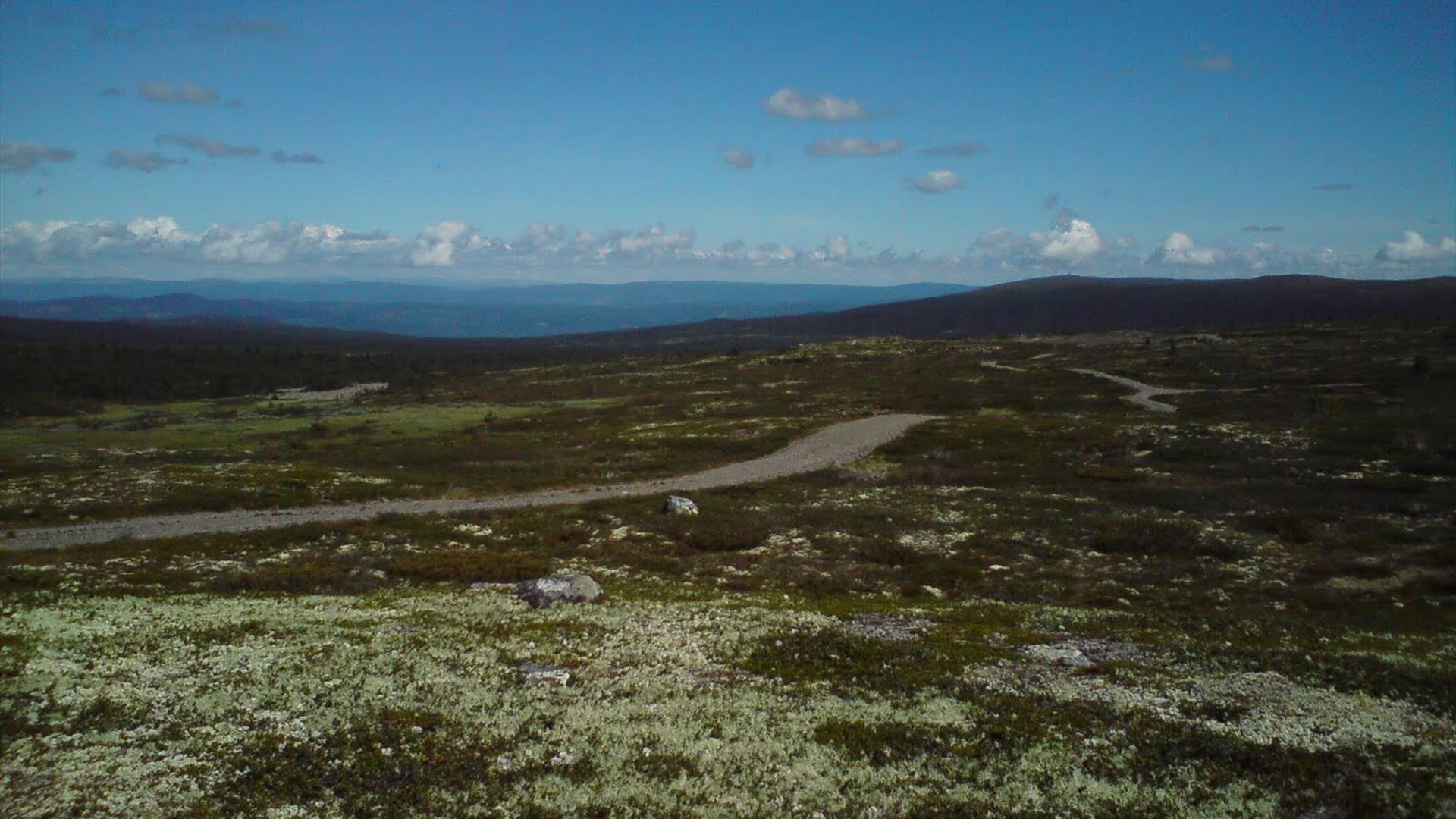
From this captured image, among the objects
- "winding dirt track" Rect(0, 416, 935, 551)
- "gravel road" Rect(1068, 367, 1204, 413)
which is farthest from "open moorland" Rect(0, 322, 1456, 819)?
"gravel road" Rect(1068, 367, 1204, 413)

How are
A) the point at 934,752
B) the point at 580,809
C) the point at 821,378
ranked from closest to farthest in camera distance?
the point at 580,809 → the point at 934,752 → the point at 821,378

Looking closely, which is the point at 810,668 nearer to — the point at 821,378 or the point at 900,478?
the point at 900,478

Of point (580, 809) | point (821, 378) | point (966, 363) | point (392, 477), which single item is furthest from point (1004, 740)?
point (966, 363)

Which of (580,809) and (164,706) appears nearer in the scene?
(580,809)

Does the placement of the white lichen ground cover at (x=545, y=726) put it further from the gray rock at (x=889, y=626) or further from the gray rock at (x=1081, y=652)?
the gray rock at (x=889, y=626)

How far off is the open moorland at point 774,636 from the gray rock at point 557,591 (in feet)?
3.49

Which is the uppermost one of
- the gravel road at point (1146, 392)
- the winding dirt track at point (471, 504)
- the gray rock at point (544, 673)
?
the gravel road at point (1146, 392)

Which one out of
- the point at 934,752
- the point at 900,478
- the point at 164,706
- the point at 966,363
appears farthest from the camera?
the point at 966,363

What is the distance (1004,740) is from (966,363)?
132879 millimetres

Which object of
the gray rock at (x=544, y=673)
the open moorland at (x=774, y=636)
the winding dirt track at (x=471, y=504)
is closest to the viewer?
the open moorland at (x=774, y=636)

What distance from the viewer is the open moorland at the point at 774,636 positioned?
553 inches

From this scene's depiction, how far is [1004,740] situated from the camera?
15.7 meters

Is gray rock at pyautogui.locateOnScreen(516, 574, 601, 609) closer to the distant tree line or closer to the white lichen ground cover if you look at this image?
the white lichen ground cover

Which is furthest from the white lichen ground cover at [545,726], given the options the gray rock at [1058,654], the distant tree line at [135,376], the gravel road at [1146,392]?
the distant tree line at [135,376]
